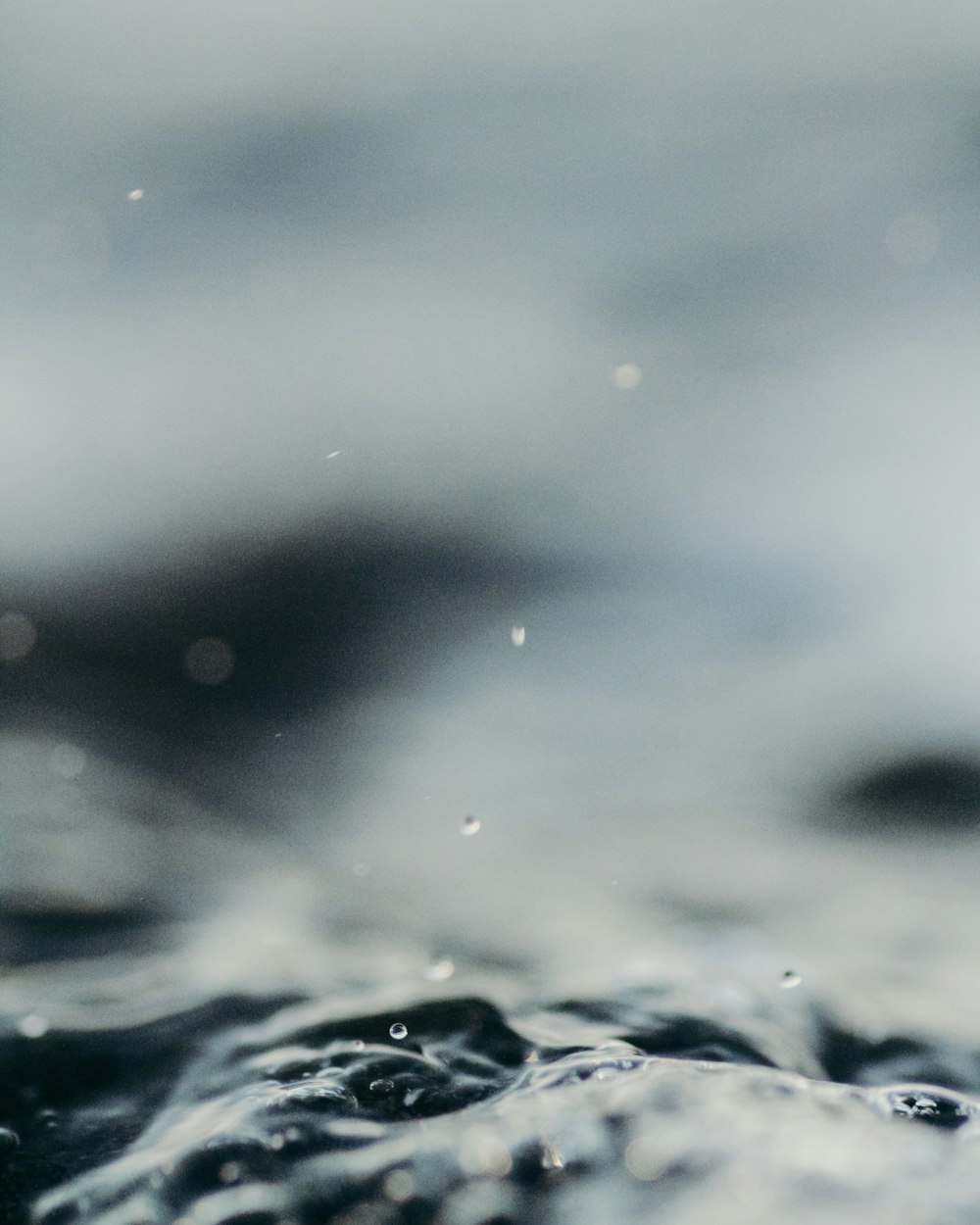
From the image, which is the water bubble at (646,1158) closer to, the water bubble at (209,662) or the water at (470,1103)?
the water at (470,1103)

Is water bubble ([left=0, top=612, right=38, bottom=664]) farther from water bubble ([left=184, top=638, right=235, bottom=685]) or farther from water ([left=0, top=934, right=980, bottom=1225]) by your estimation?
water ([left=0, top=934, right=980, bottom=1225])

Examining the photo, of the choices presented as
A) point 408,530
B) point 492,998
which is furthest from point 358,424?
point 492,998

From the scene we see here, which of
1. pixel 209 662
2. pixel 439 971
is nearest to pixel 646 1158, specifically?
pixel 439 971

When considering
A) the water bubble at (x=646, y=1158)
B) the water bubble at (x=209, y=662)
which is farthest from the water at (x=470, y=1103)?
the water bubble at (x=209, y=662)

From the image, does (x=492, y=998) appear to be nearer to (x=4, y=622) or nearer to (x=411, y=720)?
(x=411, y=720)

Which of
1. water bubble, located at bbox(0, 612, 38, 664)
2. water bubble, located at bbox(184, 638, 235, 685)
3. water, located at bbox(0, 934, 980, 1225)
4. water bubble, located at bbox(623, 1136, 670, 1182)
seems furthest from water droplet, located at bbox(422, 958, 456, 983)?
water bubble, located at bbox(0, 612, 38, 664)

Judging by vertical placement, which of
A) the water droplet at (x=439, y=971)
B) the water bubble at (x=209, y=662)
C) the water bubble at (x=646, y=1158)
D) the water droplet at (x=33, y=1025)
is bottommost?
the water bubble at (x=646, y=1158)
